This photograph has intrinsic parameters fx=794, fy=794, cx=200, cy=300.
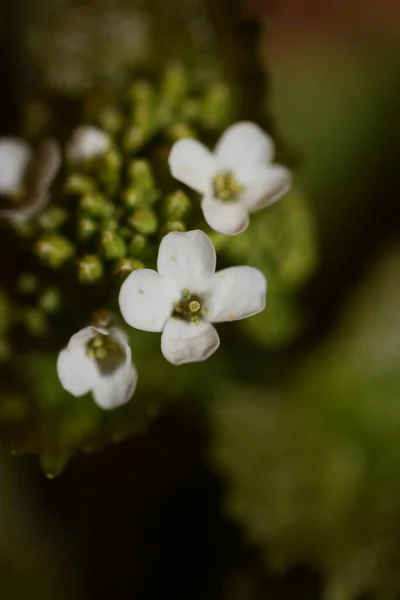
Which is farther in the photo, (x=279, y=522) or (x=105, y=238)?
(x=279, y=522)

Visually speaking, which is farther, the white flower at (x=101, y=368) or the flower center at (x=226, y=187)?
the flower center at (x=226, y=187)

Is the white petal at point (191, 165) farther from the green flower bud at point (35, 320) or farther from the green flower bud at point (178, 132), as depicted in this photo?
the green flower bud at point (35, 320)

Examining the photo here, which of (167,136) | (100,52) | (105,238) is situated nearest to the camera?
(105,238)

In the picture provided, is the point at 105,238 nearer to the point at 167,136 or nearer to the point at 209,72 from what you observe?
the point at 167,136

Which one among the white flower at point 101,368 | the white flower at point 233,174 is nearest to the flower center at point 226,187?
the white flower at point 233,174

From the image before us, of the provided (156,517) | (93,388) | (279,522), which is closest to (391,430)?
(279,522)

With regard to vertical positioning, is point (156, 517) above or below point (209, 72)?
below

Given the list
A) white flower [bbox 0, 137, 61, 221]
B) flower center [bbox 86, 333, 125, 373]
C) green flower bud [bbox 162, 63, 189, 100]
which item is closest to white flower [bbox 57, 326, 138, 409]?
flower center [bbox 86, 333, 125, 373]

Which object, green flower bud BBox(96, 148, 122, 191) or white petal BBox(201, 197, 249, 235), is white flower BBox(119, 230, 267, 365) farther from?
green flower bud BBox(96, 148, 122, 191)
